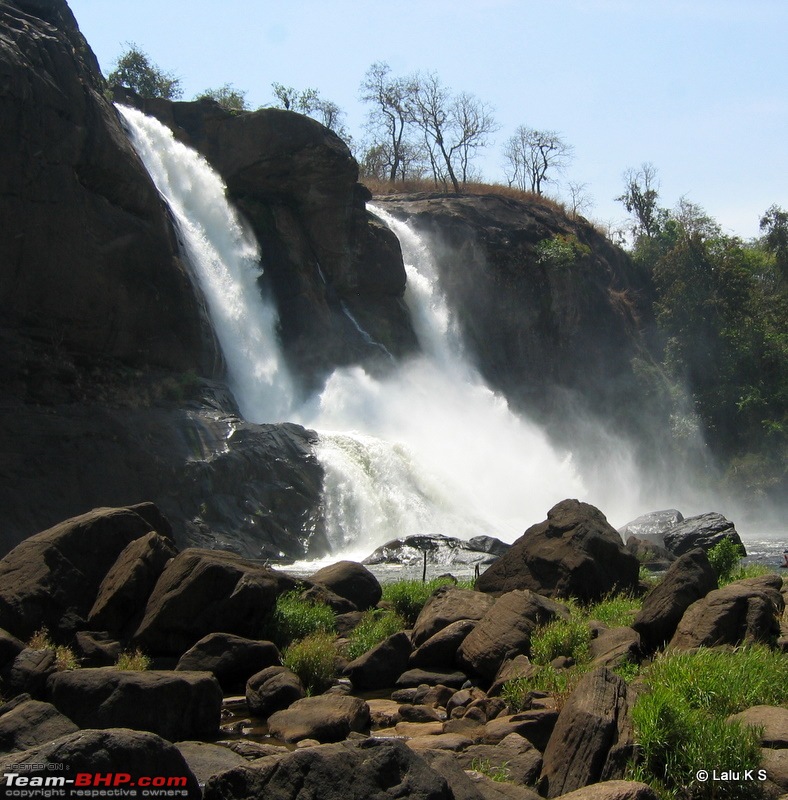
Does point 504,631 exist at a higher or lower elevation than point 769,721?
higher

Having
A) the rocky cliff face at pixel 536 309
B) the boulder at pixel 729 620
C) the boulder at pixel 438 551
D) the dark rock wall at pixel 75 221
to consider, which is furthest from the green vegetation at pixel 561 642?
the rocky cliff face at pixel 536 309

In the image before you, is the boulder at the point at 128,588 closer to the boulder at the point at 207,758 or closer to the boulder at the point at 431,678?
the boulder at the point at 431,678

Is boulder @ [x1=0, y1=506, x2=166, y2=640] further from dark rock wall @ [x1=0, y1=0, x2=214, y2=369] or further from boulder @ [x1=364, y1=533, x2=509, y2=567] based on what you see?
dark rock wall @ [x1=0, y1=0, x2=214, y2=369]

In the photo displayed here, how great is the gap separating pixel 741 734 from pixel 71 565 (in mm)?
9073

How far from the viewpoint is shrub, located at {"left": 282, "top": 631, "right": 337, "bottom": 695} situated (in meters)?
11.2

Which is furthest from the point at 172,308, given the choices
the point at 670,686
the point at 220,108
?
the point at 670,686

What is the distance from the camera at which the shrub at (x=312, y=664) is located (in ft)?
36.9

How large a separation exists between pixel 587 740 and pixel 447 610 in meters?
5.49

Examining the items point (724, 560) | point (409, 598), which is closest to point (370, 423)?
point (409, 598)

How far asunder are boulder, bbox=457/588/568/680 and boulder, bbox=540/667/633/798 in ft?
10.6

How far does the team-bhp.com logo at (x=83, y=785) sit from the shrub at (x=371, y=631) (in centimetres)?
671

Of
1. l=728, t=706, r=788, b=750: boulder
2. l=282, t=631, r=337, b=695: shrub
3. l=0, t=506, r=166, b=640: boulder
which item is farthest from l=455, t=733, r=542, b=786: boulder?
l=0, t=506, r=166, b=640: boulder

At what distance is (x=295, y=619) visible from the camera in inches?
514

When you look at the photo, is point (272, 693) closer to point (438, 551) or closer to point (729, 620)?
point (729, 620)
